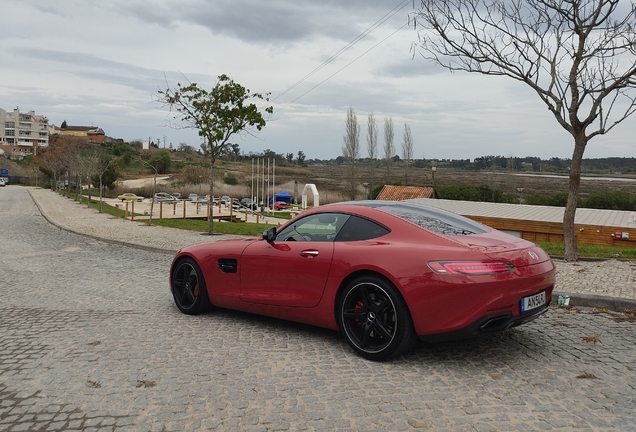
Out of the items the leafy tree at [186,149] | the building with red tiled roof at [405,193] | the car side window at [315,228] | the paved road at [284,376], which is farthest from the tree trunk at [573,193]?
the leafy tree at [186,149]

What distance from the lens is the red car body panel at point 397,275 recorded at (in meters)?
4.12

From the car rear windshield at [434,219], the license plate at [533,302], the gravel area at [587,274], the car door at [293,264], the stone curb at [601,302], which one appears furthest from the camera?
the gravel area at [587,274]

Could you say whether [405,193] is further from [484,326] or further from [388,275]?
[484,326]

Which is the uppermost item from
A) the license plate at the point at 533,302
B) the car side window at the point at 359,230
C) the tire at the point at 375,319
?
the car side window at the point at 359,230

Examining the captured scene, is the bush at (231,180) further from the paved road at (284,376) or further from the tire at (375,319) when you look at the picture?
the tire at (375,319)

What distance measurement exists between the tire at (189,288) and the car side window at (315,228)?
51.8 inches

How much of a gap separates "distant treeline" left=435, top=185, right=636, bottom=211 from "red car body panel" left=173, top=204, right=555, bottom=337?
42197 mm

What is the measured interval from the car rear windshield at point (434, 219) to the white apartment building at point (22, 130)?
569 ft

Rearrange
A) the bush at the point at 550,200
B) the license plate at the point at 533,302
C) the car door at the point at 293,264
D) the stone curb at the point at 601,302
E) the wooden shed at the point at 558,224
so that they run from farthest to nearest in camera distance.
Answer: the bush at the point at 550,200
the wooden shed at the point at 558,224
the stone curb at the point at 601,302
the car door at the point at 293,264
the license plate at the point at 533,302

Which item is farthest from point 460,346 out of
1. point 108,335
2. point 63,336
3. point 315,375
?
point 63,336

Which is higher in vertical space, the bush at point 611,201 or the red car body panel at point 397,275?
the red car body panel at point 397,275

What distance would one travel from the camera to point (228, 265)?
5.89 metres

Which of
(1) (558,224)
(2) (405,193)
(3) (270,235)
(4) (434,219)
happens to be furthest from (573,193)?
(2) (405,193)

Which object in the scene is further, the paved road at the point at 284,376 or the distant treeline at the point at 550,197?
the distant treeline at the point at 550,197
